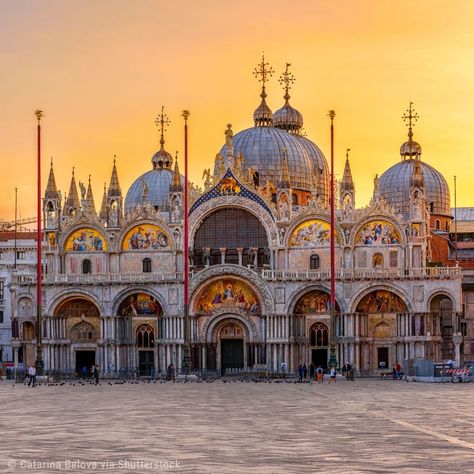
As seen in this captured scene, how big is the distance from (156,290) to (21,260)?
114 feet

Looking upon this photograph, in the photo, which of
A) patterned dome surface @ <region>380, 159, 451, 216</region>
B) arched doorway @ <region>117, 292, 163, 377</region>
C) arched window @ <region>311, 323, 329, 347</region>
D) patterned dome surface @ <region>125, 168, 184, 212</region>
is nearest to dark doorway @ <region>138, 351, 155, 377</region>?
arched doorway @ <region>117, 292, 163, 377</region>

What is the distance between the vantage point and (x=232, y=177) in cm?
8906

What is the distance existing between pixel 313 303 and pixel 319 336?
2342 millimetres

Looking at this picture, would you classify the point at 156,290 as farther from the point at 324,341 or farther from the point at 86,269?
the point at 324,341

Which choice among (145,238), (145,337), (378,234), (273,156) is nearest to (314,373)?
(378,234)

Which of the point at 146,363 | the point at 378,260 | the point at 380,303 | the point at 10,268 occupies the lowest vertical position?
the point at 146,363

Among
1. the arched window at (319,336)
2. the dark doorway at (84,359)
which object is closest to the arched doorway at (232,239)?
the arched window at (319,336)

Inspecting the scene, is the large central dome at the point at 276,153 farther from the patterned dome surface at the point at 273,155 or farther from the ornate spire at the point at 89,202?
the ornate spire at the point at 89,202

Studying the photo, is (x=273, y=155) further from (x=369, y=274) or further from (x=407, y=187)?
(x=369, y=274)

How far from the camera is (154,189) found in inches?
4473

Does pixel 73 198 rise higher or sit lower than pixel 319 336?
higher

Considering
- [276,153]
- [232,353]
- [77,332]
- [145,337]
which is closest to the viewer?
[232,353]

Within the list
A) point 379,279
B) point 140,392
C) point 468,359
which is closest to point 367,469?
point 140,392

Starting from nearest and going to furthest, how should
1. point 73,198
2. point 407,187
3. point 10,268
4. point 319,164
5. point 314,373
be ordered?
point 314,373 → point 73,198 → point 319,164 → point 407,187 → point 10,268
